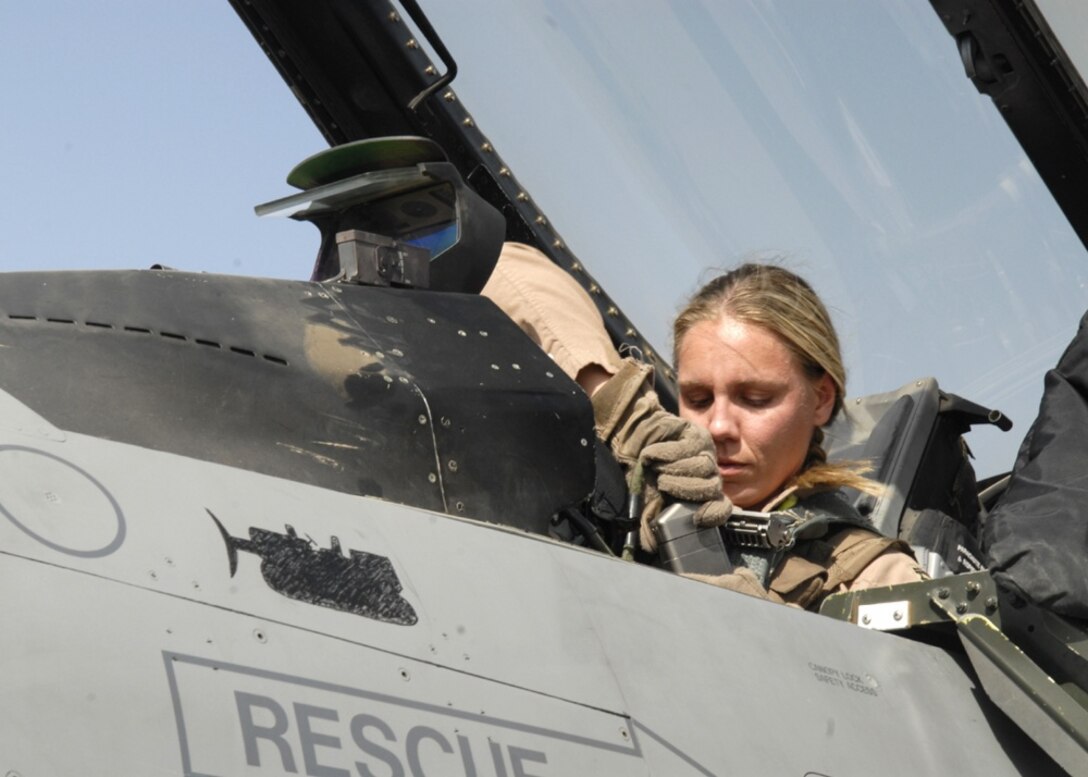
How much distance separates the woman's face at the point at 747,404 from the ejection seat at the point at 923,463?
3.51 feet

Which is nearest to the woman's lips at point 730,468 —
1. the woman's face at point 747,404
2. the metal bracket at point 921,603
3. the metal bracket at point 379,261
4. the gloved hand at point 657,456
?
the woman's face at point 747,404

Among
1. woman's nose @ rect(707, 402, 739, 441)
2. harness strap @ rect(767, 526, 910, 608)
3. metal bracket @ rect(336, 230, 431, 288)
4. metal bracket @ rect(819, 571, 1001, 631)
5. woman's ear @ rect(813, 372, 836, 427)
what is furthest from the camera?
woman's ear @ rect(813, 372, 836, 427)

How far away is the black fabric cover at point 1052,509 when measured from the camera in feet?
6.59

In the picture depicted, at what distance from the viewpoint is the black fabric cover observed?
6.59 feet

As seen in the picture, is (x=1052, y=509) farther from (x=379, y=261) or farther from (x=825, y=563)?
(x=379, y=261)

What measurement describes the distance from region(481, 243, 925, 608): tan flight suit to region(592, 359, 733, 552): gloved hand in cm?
15

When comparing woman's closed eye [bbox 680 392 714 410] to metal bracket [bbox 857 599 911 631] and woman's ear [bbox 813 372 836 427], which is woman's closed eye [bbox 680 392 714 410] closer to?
woman's ear [bbox 813 372 836 427]

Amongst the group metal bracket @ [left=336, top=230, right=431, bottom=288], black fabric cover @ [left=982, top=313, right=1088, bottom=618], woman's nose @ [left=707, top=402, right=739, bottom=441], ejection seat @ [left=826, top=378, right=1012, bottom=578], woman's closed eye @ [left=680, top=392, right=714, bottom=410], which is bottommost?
ejection seat @ [left=826, top=378, right=1012, bottom=578]

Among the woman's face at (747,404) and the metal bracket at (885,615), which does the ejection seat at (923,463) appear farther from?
the metal bracket at (885,615)

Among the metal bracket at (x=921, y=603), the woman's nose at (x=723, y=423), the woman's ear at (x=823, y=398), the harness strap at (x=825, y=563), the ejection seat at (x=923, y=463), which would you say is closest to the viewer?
the metal bracket at (x=921, y=603)

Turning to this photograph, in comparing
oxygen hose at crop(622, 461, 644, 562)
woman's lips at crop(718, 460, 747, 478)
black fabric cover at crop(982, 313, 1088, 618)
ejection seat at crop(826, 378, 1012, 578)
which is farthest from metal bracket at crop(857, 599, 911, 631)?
ejection seat at crop(826, 378, 1012, 578)

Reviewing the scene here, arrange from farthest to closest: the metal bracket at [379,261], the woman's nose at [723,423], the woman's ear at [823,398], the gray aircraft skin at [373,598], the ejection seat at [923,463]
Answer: the ejection seat at [923,463] < the woman's ear at [823,398] < the woman's nose at [723,423] < the metal bracket at [379,261] < the gray aircraft skin at [373,598]

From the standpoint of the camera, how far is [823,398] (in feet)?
8.70

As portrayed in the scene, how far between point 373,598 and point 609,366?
3.45 ft
